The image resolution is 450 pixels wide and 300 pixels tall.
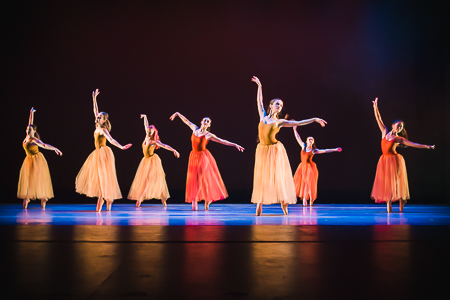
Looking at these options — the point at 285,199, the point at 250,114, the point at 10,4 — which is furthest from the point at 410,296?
the point at 10,4

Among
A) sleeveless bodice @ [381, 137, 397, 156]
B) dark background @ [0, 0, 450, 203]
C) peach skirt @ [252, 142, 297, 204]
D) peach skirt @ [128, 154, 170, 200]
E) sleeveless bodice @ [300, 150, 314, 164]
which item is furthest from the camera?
dark background @ [0, 0, 450, 203]

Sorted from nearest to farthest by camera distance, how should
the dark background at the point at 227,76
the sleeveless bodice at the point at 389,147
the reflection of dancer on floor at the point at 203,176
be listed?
the sleeveless bodice at the point at 389,147
the reflection of dancer on floor at the point at 203,176
the dark background at the point at 227,76

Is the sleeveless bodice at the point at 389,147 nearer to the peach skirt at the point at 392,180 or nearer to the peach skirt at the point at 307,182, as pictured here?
the peach skirt at the point at 392,180

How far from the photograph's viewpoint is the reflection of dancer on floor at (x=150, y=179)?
683 centimetres

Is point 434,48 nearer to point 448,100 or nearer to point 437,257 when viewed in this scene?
point 448,100

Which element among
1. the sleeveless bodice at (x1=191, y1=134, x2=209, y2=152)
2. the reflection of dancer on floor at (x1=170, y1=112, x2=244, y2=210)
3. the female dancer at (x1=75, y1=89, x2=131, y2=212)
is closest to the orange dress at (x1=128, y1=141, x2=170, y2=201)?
the reflection of dancer on floor at (x1=170, y1=112, x2=244, y2=210)

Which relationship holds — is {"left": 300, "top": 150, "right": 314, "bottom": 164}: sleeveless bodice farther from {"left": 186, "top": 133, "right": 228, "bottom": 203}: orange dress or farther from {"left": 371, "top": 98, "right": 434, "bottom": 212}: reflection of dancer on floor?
{"left": 186, "top": 133, "right": 228, "bottom": 203}: orange dress

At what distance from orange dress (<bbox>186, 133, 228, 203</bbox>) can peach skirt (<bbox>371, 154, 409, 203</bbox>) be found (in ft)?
7.44

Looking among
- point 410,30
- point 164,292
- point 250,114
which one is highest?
point 410,30

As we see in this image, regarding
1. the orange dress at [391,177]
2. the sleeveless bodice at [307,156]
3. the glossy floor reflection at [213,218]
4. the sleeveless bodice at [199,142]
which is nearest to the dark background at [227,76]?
the sleeveless bodice at [307,156]

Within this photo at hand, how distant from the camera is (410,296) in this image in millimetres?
1490

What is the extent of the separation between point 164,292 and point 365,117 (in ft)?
25.6

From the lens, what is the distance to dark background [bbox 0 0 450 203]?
27.1 ft

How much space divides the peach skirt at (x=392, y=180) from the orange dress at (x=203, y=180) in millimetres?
2268
